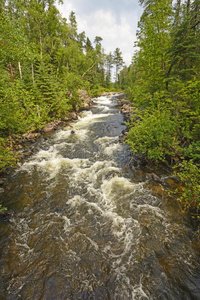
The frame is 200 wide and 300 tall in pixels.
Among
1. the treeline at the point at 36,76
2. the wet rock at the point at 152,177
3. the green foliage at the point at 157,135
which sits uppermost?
the treeline at the point at 36,76

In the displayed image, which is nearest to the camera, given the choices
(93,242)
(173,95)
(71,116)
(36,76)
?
(93,242)

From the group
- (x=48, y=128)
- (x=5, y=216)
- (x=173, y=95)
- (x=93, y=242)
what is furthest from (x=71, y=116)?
(x=93, y=242)

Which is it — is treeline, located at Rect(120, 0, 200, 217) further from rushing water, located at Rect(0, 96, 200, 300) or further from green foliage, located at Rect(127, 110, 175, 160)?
rushing water, located at Rect(0, 96, 200, 300)

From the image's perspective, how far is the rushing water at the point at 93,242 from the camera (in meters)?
3.46

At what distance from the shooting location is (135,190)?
266 inches

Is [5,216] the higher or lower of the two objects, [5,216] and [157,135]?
the lower

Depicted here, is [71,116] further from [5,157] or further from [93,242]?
[93,242]

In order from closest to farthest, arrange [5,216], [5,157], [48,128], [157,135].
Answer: [5,216] < [5,157] < [157,135] < [48,128]

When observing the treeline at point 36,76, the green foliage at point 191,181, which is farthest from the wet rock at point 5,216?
the green foliage at point 191,181

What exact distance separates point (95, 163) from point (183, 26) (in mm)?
9584

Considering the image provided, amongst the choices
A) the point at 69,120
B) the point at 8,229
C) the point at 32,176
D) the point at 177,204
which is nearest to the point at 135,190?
the point at 177,204

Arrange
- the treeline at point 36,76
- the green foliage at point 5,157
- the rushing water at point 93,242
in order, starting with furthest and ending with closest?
the treeline at point 36,76
the green foliage at point 5,157
the rushing water at point 93,242

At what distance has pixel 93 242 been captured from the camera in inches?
180

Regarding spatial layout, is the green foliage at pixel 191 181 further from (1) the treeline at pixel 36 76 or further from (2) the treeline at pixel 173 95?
(1) the treeline at pixel 36 76
